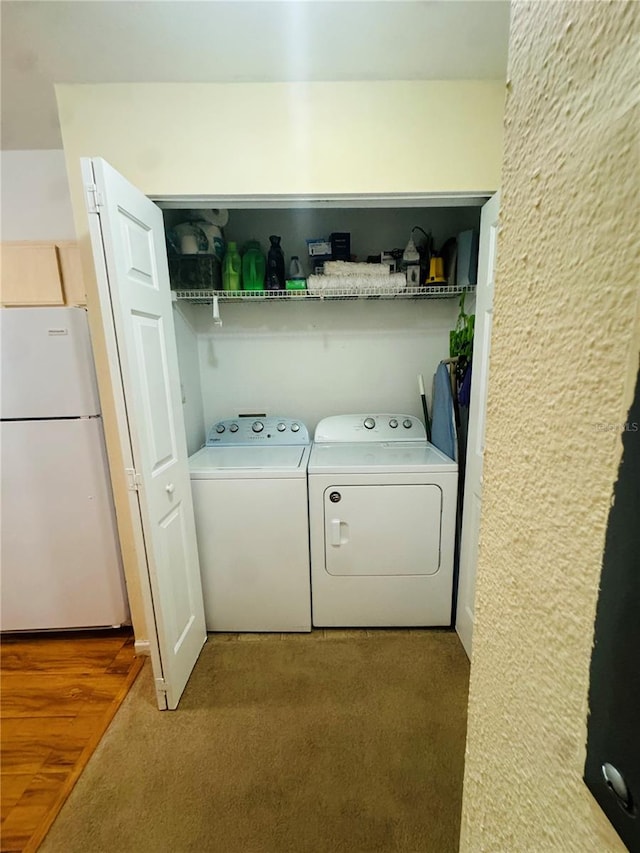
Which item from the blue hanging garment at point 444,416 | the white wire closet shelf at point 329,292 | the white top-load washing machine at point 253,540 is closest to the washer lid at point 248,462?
the white top-load washing machine at point 253,540

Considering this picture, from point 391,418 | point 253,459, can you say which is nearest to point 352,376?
point 391,418

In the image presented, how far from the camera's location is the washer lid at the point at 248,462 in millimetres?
1853

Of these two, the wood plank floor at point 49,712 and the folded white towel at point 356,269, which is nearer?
the wood plank floor at point 49,712

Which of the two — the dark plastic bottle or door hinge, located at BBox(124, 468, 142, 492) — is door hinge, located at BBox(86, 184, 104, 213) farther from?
the dark plastic bottle

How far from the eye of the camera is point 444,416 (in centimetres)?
201

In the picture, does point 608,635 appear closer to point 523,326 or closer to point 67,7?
point 523,326

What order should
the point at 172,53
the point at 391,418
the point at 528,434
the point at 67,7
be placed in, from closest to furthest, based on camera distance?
the point at 528,434 → the point at 67,7 → the point at 172,53 → the point at 391,418

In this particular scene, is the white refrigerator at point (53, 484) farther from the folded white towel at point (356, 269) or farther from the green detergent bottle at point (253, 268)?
the folded white towel at point (356, 269)

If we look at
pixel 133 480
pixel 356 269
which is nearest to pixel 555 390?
pixel 133 480

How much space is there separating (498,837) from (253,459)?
67.8 inches

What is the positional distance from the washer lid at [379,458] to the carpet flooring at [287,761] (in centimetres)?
97

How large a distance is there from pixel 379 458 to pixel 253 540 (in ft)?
2.70

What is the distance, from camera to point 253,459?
2.02 meters

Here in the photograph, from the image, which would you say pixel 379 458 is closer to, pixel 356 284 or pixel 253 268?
pixel 356 284
